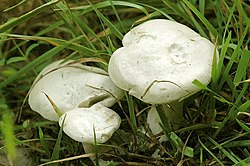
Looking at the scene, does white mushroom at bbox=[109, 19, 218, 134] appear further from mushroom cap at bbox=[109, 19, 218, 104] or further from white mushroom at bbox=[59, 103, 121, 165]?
white mushroom at bbox=[59, 103, 121, 165]

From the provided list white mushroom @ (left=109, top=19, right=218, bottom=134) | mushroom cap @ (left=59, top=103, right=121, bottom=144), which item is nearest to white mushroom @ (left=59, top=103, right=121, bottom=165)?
mushroom cap @ (left=59, top=103, right=121, bottom=144)

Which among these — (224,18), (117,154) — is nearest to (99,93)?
(117,154)

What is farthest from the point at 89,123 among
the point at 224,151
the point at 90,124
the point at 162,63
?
the point at 224,151

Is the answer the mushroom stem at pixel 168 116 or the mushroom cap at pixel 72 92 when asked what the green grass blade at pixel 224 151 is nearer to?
the mushroom stem at pixel 168 116

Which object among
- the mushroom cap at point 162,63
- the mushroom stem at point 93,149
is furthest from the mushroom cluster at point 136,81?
the mushroom stem at point 93,149

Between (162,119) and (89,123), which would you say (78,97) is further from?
(162,119)

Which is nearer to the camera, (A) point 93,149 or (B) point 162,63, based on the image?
(B) point 162,63
